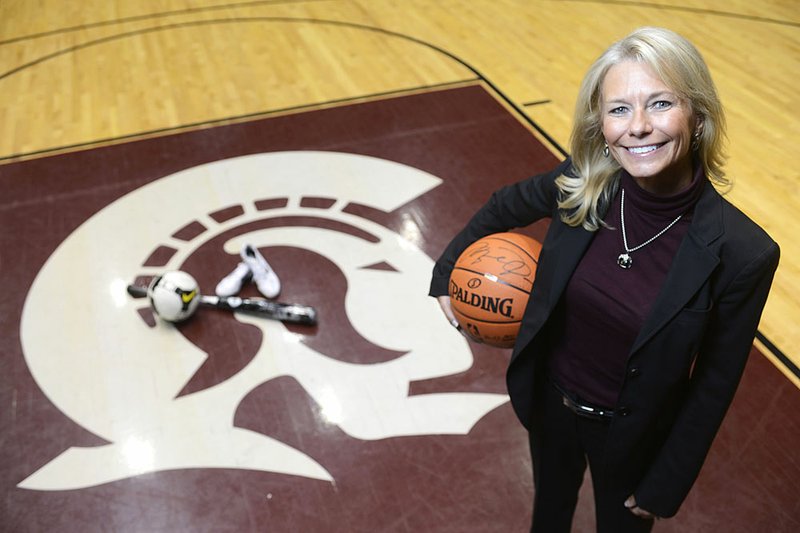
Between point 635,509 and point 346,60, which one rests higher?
point 635,509

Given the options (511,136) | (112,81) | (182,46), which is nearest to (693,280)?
(511,136)

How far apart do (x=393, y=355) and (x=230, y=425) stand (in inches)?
31.6

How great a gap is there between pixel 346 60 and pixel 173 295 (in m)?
3.50

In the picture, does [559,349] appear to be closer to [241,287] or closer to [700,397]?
[700,397]

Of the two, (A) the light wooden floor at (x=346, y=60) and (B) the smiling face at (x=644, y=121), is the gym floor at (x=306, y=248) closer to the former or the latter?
(A) the light wooden floor at (x=346, y=60)

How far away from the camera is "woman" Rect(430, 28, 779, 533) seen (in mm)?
1587

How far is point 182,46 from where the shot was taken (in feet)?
22.9

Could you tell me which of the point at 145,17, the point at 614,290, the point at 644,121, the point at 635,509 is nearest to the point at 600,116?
the point at 644,121

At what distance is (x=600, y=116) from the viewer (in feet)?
5.62

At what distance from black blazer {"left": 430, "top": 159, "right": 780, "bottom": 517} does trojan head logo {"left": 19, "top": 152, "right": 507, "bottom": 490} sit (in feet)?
4.57

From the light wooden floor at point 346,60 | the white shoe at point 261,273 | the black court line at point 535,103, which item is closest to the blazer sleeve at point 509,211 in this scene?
the white shoe at point 261,273

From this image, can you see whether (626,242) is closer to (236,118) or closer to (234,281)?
(234,281)

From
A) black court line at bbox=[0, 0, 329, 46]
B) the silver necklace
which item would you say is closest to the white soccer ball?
the silver necklace
